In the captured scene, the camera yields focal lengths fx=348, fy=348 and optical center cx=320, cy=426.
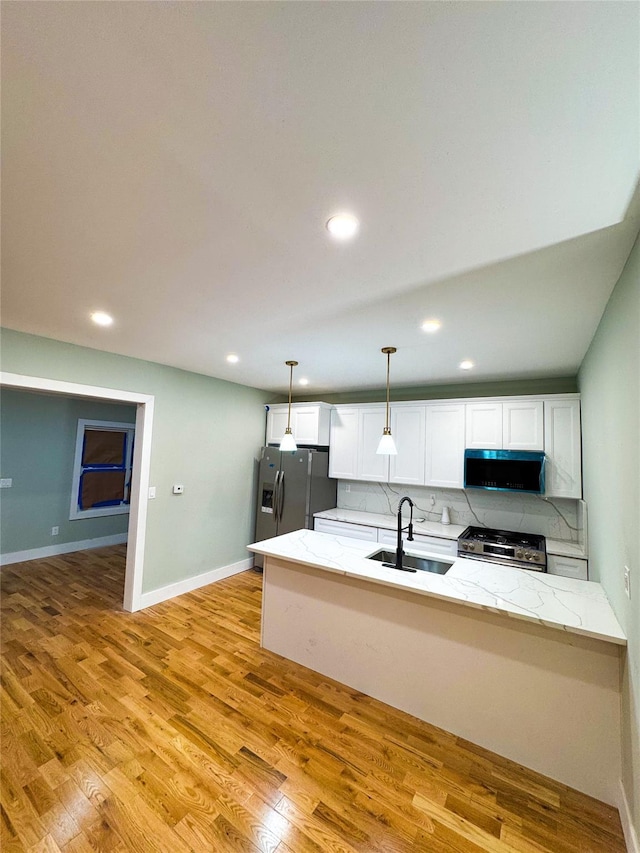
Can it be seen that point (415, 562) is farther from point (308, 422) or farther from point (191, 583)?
point (191, 583)

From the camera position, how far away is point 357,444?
459 centimetres

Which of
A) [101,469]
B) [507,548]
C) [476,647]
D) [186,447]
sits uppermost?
[186,447]

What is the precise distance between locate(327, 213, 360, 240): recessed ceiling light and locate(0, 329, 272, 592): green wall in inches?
112

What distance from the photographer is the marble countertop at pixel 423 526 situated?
3.17 metres

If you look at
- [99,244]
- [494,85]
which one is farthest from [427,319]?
[99,244]

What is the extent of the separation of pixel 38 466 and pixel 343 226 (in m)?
5.63

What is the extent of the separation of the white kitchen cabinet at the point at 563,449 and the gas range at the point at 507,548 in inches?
20.7

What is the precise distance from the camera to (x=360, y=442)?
15.0 ft

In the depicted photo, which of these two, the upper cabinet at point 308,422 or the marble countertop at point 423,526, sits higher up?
the upper cabinet at point 308,422

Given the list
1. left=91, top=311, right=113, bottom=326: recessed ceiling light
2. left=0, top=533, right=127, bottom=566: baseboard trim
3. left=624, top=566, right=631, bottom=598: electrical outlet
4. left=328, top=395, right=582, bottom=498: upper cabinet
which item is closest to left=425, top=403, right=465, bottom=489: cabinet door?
left=328, top=395, right=582, bottom=498: upper cabinet

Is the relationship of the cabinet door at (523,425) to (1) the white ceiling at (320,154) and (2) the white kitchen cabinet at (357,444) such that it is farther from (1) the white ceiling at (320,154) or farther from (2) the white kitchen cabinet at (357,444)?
(1) the white ceiling at (320,154)

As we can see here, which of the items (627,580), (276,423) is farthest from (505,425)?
(276,423)

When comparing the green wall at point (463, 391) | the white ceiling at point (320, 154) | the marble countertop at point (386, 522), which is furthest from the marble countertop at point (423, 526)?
the white ceiling at point (320, 154)

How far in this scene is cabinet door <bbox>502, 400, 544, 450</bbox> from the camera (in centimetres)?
347
